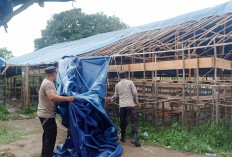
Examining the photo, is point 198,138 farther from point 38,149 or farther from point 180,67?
point 38,149

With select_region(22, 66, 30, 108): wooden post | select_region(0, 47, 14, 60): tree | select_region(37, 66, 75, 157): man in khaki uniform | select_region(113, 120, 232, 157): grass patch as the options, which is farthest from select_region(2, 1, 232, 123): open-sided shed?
select_region(0, 47, 14, 60): tree

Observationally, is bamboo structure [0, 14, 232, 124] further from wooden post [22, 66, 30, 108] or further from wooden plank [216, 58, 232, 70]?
wooden post [22, 66, 30, 108]

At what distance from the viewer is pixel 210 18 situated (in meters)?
8.46

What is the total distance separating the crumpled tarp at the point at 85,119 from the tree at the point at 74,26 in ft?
69.9

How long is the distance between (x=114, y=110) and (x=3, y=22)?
20.0 feet

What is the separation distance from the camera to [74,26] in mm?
26891

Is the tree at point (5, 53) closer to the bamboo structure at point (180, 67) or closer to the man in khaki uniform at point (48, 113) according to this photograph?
the bamboo structure at point (180, 67)

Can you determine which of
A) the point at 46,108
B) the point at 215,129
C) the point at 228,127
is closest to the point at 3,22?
the point at 46,108

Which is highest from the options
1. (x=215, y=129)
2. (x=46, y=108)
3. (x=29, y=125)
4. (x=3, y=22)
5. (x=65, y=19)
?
(x=65, y=19)

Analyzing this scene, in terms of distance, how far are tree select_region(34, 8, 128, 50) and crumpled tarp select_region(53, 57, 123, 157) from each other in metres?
21.3

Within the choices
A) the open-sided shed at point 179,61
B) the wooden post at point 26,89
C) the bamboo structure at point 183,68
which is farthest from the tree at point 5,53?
the bamboo structure at point 183,68

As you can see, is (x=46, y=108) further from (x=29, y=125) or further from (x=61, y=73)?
(x=29, y=125)

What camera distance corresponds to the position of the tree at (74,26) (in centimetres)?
2659

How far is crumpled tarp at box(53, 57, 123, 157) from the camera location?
14.3 feet
